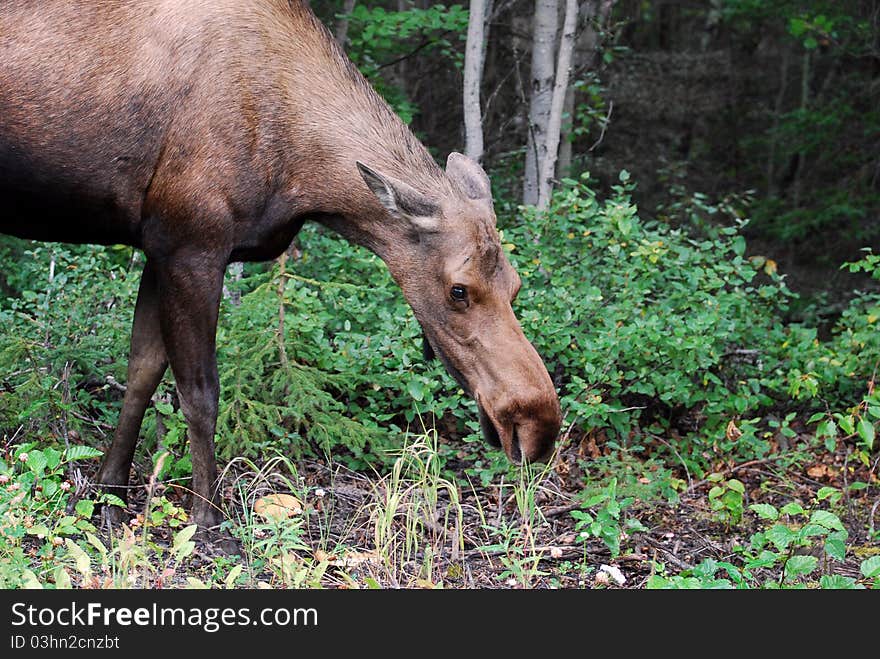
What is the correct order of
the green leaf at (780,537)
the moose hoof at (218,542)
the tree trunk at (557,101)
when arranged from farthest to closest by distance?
the tree trunk at (557,101)
the moose hoof at (218,542)
the green leaf at (780,537)

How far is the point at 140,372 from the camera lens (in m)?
5.69

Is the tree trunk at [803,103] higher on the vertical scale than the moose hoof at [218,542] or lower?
higher

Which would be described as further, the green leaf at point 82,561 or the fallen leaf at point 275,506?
the fallen leaf at point 275,506

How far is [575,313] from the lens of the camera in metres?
7.57

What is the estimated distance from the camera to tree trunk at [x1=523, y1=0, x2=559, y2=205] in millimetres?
10039

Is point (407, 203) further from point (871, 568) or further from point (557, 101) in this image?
point (557, 101)

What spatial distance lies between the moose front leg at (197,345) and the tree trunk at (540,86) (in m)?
5.28

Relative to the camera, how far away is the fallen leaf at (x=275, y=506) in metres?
5.11

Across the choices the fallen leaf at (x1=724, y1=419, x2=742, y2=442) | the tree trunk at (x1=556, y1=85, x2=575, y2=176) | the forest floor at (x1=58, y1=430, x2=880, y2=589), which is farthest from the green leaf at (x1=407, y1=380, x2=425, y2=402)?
the tree trunk at (x1=556, y1=85, x2=575, y2=176)

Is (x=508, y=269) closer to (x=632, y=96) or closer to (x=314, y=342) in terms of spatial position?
(x=314, y=342)

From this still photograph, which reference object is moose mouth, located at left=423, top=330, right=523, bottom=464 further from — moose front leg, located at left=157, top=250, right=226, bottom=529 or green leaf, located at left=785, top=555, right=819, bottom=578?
green leaf, located at left=785, top=555, right=819, bottom=578

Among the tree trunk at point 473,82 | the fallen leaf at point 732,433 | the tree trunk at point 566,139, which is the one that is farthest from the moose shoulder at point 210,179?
the tree trunk at point 566,139

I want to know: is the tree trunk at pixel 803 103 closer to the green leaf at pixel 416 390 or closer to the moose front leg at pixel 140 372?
the green leaf at pixel 416 390

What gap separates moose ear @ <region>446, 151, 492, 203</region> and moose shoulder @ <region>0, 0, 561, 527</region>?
0.25 ft
